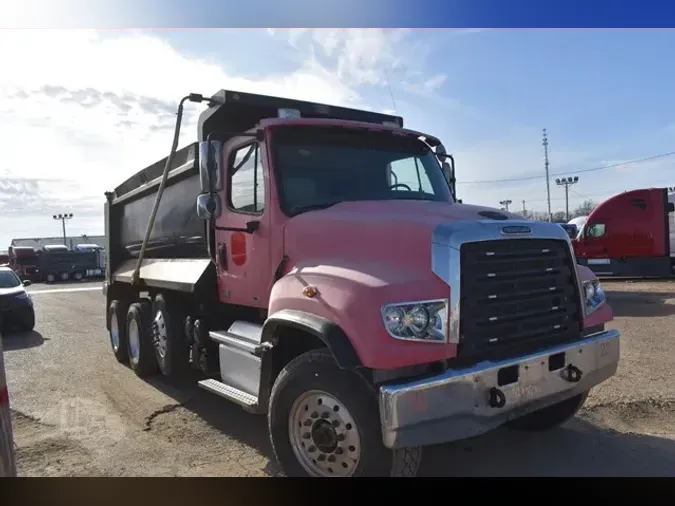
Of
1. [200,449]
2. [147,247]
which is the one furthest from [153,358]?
[200,449]

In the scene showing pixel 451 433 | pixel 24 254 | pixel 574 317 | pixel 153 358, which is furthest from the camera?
pixel 24 254

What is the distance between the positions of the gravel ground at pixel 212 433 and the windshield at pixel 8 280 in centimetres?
526

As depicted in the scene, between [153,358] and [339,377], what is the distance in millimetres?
4261

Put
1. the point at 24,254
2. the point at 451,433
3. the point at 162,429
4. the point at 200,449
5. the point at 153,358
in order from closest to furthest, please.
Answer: the point at 451,433
the point at 200,449
the point at 162,429
the point at 153,358
the point at 24,254

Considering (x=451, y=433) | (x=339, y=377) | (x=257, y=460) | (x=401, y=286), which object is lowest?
(x=257, y=460)

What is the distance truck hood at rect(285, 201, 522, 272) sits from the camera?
356cm

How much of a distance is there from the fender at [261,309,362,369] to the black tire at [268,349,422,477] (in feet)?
0.51

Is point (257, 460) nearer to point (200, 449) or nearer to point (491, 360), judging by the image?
point (200, 449)

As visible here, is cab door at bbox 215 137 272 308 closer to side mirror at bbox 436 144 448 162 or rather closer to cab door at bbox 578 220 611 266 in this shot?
side mirror at bbox 436 144 448 162

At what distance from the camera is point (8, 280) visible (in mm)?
12578

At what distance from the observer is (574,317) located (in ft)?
13.4

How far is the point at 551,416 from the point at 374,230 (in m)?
2.37

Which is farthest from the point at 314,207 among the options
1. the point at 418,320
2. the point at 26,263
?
the point at 26,263

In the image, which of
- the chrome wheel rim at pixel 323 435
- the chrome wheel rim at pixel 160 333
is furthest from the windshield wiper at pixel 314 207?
the chrome wheel rim at pixel 160 333
